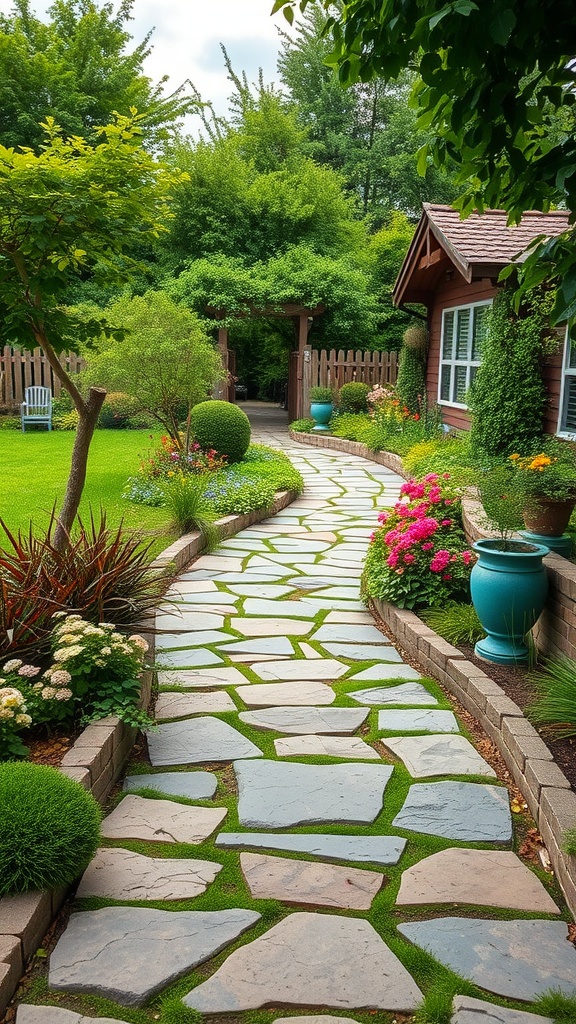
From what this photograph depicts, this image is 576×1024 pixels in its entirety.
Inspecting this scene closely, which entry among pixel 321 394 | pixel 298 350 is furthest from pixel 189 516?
pixel 298 350

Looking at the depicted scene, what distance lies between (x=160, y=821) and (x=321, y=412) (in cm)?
1457

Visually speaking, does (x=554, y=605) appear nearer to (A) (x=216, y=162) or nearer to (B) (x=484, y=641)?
(B) (x=484, y=641)

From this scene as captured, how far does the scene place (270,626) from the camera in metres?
5.44

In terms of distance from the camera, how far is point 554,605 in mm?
4395

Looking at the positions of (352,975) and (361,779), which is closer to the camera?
(352,975)

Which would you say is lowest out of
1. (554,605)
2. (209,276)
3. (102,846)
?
(102,846)

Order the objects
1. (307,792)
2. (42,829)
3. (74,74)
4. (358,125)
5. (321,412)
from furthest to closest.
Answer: (358,125) < (74,74) < (321,412) < (307,792) < (42,829)

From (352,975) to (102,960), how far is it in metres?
0.71

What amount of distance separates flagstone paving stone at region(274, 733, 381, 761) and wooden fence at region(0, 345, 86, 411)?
1556 centimetres

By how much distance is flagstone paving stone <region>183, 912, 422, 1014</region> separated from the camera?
6.86ft

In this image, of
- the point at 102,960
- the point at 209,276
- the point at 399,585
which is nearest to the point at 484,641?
the point at 399,585

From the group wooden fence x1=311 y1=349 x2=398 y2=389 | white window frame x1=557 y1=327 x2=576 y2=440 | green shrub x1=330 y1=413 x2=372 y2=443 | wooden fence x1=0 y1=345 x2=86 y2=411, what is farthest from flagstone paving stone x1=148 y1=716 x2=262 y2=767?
wooden fence x1=0 y1=345 x2=86 y2=411

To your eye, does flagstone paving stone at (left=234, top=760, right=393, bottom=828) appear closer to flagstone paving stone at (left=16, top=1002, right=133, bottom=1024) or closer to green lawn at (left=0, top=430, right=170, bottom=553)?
flagstone paving stone at (left=16, top=1002, right=133, bottom=1024)

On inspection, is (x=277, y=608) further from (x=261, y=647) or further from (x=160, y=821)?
(x=160, y=821)
